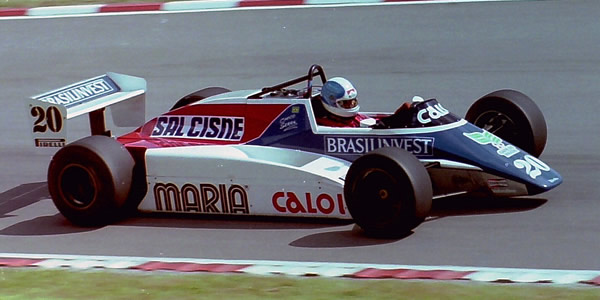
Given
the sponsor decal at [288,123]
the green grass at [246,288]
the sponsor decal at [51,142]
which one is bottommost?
the green grass at [246,288]

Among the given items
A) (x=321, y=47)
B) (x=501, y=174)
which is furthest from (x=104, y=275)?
(x=321, y=47)

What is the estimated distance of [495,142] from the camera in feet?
26.0

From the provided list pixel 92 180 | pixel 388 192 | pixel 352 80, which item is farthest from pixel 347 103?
pixel 352 80

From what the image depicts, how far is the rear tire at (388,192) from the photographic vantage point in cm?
723

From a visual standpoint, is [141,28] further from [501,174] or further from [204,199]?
[501,174]

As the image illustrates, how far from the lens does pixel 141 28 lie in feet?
47.1

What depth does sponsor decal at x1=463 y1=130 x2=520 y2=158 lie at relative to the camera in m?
7.83

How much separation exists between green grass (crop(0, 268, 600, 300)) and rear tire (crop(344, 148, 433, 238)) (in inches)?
40.4

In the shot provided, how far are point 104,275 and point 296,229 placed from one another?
165 cm

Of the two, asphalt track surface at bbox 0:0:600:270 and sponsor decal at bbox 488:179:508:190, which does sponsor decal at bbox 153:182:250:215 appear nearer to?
asphalt track surface at bbox 0:0:600:270

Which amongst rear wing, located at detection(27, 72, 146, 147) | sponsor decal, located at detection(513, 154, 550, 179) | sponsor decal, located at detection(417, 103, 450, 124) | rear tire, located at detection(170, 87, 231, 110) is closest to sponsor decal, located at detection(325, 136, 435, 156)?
sponsor decal, located at detection(417, 103, 450, 124)

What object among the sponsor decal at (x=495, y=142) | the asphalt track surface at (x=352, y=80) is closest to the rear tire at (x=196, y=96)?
the asphalt track surface at (x=352, y=80)

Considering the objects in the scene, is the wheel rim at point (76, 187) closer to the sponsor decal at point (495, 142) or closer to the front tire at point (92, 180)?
the front tire at point (92, 180)

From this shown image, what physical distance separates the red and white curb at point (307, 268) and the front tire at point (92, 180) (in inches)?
23.8
